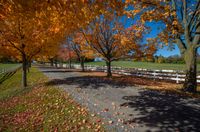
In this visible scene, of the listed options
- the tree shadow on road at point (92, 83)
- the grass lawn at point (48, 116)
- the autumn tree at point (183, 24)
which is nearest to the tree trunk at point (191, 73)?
the autumn tree at point (183, 24)

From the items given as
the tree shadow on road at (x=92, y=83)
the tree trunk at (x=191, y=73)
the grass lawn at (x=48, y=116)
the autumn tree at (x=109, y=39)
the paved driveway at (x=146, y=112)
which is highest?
the autumn tree at (x=109, y=39)

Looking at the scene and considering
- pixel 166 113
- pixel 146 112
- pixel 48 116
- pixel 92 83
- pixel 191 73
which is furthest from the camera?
pixel 92 83

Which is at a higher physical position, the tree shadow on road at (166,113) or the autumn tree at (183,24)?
the autumn tree at (183,24)

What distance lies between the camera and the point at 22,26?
1394 cm

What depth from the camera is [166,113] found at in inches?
277

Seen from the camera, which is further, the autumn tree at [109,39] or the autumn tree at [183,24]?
the autumn tree at [109,39]

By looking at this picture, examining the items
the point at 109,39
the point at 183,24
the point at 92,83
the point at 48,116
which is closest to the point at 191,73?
the point at 183,24

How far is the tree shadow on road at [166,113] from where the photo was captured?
19.2 feet

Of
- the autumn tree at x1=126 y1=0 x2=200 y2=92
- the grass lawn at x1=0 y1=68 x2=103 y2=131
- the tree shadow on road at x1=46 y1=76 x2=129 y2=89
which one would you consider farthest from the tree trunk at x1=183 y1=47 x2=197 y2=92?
the grass lawn at x1=0 y1=68 x2=103 y2=131

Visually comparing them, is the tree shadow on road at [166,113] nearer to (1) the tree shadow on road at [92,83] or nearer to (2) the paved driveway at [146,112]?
(2) the paved driveway at [146,112]

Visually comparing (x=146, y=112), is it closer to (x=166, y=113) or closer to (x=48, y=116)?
(x=166, y=113)

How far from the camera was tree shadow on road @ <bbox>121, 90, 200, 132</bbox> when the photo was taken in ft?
19.2

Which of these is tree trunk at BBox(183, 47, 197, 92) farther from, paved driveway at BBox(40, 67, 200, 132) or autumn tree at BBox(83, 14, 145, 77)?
autumn tree at BBox(83, 14, 145, 77)

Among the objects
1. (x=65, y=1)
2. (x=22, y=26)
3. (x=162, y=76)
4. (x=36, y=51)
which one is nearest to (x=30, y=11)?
(x=65, y=1)
